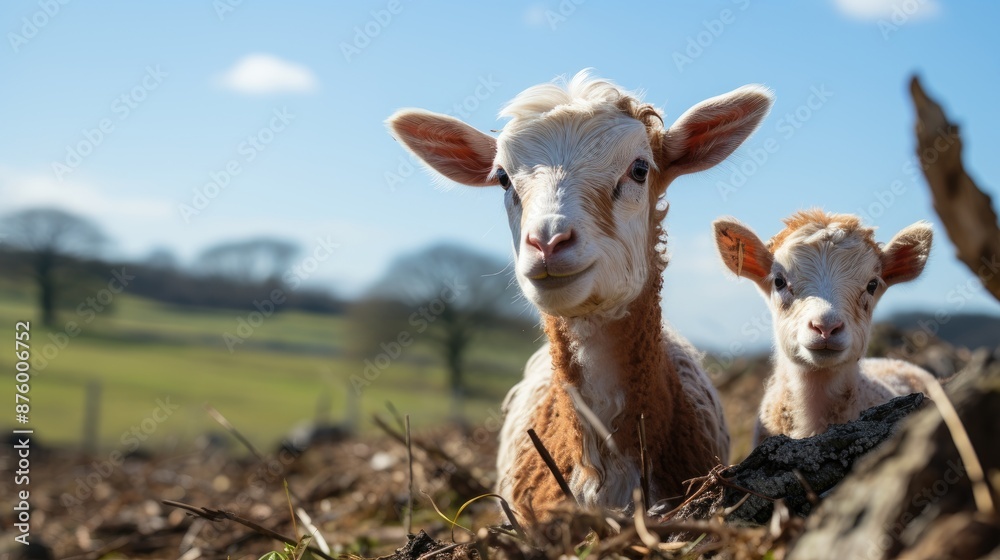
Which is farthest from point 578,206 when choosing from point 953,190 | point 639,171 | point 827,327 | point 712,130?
point 953,190

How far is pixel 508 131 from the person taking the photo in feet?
14.5

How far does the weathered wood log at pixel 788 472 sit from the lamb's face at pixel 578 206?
1.07m

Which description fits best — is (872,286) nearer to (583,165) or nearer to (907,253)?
(907,253)

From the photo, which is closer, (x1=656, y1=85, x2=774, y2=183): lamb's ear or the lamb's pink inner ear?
(x1=656, y1=85, x2=774, y2=183): lamb's ear

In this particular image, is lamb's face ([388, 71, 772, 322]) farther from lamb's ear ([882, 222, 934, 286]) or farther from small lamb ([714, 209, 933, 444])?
lamb's ear ([882, 222, 934, 286])

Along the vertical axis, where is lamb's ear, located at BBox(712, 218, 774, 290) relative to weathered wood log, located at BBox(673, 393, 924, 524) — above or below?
above

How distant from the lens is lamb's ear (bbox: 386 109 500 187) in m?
4.88

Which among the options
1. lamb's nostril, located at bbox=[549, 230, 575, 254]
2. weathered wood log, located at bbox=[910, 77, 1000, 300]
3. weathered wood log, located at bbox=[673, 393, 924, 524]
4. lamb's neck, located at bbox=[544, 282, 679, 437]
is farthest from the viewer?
lamb's neck, located at bbox=[544, 282, 679, 437]

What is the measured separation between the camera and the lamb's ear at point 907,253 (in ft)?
17.1

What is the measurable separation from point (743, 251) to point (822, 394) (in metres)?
1.04

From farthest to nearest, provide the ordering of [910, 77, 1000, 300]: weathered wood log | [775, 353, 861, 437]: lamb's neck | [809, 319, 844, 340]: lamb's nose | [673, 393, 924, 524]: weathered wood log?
1. [775, 353, 861, 437]: lamb's neck
2. [809, 319, 844, 340]: lamb's nose
3. [673, 393, 924, 524]: weathered wood log
4. [910, 77, 1000, 300]: weathered wood log

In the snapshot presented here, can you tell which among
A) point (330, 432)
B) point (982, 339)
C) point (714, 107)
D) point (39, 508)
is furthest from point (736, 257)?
point (330, 432)

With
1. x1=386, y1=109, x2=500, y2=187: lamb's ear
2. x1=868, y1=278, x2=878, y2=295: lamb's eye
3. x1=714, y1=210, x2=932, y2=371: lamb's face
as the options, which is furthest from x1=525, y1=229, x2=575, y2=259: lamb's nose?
x1=868, y1=278, x2=878, y2=295: lamb's eye

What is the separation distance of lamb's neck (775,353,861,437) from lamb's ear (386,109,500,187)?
7.68ft
